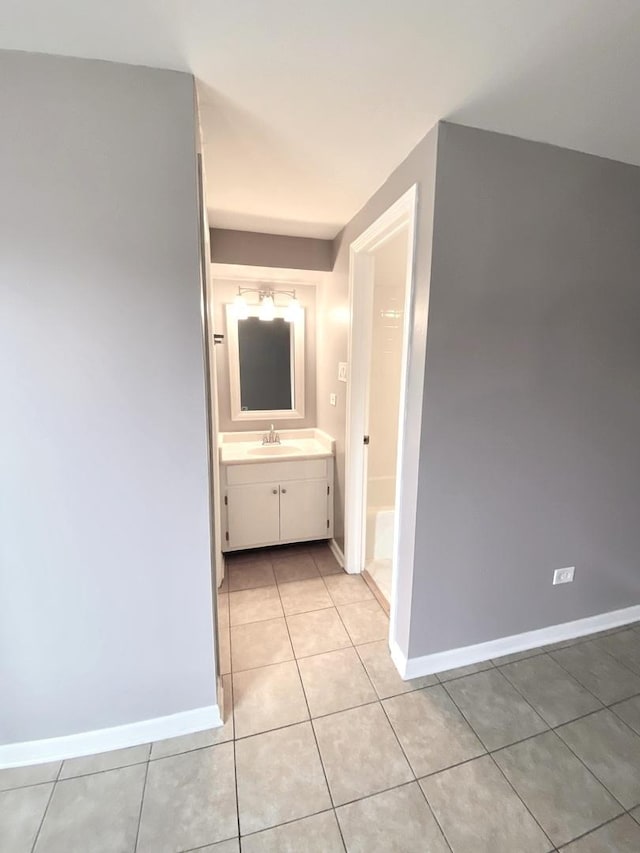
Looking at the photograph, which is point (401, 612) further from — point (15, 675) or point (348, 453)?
point (15, 675)

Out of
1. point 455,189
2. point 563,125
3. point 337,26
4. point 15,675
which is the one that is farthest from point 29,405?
point 563,125

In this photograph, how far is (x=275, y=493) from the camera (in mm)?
2555

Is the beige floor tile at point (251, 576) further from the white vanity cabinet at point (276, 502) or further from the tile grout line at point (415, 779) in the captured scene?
the tile grout line at point (415, 779)

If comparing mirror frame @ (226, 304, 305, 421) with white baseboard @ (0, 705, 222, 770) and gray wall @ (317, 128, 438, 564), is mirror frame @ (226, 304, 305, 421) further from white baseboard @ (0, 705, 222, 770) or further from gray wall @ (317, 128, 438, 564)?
white baseboard @ (0, 705, 222, 770)

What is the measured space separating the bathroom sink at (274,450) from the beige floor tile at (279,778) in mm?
1670

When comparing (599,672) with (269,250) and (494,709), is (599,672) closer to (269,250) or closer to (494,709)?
(494,709)

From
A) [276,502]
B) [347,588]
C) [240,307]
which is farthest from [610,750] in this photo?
[240,307]

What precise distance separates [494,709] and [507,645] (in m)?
0.36

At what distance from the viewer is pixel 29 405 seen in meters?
1.10

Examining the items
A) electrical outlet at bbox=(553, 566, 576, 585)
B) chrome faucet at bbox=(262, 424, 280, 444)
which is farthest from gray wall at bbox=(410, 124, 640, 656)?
chrome faucet at bbox=(262, 424, 280, 444)

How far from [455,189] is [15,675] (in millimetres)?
2362

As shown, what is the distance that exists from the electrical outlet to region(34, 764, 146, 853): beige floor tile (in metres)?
1.98

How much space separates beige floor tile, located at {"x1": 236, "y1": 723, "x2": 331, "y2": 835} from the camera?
1132 millimetres

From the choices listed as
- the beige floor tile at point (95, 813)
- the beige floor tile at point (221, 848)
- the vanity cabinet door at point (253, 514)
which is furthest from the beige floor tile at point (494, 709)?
the vanity cabinet door at point (253, 514)
